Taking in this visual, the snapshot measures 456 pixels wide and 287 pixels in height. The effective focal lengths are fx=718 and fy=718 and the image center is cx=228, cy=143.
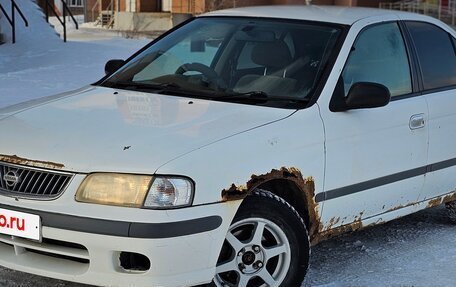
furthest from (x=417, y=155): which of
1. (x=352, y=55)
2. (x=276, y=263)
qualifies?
(x=276, y=263)

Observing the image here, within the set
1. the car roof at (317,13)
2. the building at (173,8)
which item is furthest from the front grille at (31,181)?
the building at (173,8)

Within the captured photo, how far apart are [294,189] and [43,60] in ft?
37.4

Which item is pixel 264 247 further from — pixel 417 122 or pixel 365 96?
pixel 417 122

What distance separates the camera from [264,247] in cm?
369

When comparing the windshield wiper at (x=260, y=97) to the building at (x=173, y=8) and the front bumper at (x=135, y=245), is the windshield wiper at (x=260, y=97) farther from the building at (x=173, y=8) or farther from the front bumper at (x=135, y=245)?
the building at (x=173, y=8)

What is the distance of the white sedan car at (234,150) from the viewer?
324cm

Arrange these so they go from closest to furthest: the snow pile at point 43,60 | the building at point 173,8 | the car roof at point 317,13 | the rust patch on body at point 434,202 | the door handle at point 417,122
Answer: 1. the door handle at point 417,122
2. the car roof at point 317,13
3. the rust patch on body at point 434,202
4. the snow pile at point 43,60
5. the building at point 173,8

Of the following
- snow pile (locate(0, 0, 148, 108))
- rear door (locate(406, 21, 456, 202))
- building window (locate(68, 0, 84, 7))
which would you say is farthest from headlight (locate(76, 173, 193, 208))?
building window (locate(68, 0, 84, 7))

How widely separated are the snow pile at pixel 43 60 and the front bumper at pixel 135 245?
6475 mm

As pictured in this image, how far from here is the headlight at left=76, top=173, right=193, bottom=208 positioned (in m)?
3.23

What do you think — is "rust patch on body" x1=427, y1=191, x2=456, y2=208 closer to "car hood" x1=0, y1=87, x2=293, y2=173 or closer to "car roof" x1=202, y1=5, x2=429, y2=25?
"car roof" x1=202, y1=5, x2=429, y2=25

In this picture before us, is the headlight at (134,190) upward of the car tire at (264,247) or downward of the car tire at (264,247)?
upward

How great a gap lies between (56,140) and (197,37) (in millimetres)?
1806

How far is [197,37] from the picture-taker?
5.03 m
